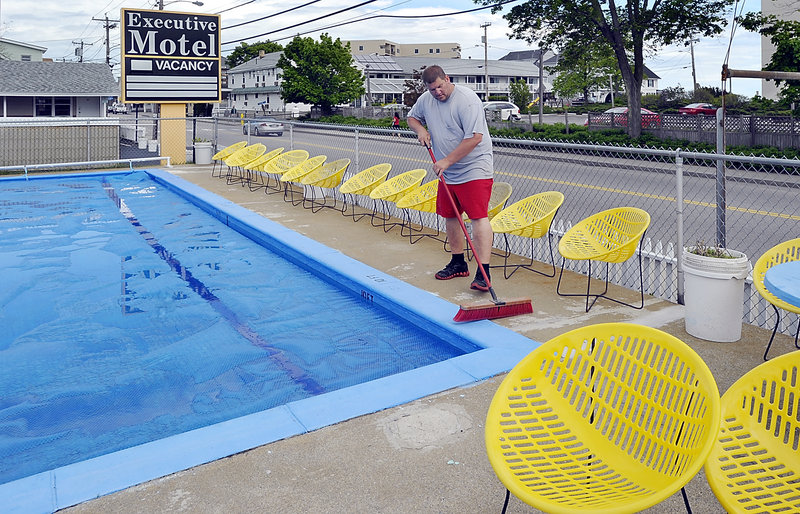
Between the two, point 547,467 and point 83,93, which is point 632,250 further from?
point 83,93

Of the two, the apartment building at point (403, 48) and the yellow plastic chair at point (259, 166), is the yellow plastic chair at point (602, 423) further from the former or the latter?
the apartment building at point (403, 48)

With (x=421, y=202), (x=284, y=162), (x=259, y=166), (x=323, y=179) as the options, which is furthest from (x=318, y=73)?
(x=421, y=202)

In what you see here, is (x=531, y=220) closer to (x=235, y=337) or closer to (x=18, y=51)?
(x=235, y=337)

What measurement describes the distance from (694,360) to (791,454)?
523 millimetres

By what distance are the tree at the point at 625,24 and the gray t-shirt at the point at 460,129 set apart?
837 inches

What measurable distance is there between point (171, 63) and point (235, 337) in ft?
51.8

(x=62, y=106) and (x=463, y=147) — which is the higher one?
(x=62, y=106)

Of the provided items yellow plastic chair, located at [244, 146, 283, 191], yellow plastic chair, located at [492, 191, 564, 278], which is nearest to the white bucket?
yellow plastic chair, located at [492, 191, 564, 278]

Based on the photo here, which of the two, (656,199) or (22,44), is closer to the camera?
(656,199)

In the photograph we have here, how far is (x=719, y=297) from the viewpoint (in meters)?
5.02

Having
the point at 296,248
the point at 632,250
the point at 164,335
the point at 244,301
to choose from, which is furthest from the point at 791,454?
the point at 296,248

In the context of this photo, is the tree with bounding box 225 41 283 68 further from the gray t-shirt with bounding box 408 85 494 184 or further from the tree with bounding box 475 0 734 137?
the gray t-shirt with bounding box 408 85 494 184

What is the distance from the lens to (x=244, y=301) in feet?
23.9

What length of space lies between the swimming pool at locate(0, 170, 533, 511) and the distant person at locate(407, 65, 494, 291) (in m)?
0.87
